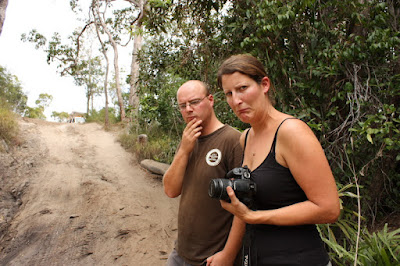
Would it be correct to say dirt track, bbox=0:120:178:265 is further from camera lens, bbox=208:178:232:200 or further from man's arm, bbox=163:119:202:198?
camera lens, bbox=208:178:232:200

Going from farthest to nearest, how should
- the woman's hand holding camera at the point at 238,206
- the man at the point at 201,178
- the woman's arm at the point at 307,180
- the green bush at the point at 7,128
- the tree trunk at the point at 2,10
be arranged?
the green bush at the point at 7,128 → the tree trunk at the point at 2,10 → the man at the point at 201,178 → the woman's hand holding camera at the point at 238,206 → the woman's arm at the point at 307,180

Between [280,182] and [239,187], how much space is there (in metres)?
0.17

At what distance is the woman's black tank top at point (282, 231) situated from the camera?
1101mm

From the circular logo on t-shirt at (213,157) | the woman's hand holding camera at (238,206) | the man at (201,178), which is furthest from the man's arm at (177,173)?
the woman's hand holding camera at (238,206)

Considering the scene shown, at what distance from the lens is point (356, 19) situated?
3.04 metres

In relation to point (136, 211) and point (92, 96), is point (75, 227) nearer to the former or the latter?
point (136, 211)

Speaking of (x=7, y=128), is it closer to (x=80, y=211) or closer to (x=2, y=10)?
(x=80, y=211)

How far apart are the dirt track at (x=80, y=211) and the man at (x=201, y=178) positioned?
118 inches

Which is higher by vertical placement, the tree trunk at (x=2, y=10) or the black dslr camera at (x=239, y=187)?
the tree trunk at (x=2, y=10)

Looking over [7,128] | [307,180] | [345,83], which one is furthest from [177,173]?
[7,128]

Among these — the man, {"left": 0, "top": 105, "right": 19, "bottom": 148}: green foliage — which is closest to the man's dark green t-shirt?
the man

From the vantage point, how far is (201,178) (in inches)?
67.4

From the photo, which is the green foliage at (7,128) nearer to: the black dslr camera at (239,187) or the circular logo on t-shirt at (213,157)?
the circular logo on t-shirt at (213,157)

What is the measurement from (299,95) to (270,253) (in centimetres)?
265
